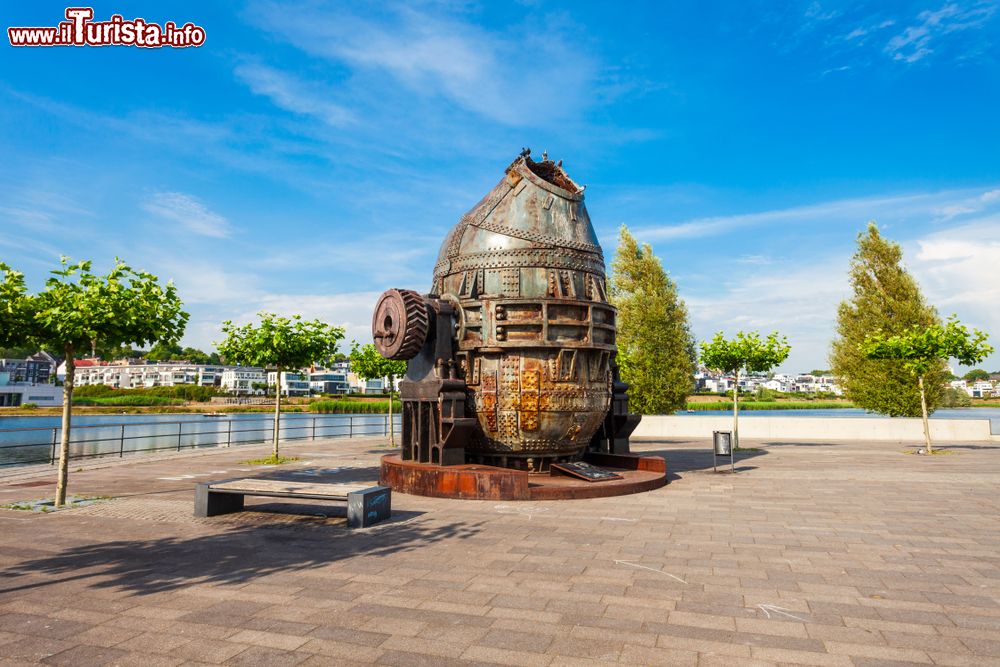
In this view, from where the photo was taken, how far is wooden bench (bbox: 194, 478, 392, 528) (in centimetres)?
855

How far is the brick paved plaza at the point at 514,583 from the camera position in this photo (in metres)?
4.35

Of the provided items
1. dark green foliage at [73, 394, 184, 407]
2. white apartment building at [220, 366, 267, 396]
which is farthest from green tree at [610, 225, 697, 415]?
white apartment building at [220, 366, 267, 396]

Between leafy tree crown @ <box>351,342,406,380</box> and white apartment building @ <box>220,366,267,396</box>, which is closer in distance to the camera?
leafy tree crown @ <box>351,342,406,380</box>

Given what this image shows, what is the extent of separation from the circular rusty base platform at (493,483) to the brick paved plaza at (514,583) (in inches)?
15.7

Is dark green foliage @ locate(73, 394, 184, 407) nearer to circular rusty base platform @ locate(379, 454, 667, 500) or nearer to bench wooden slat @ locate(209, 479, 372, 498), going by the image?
circular rusty base platform @ locate(379, 454, 667, 500)

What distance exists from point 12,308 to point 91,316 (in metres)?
1.14

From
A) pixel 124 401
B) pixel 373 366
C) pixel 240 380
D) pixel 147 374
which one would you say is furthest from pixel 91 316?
pixel 147 374

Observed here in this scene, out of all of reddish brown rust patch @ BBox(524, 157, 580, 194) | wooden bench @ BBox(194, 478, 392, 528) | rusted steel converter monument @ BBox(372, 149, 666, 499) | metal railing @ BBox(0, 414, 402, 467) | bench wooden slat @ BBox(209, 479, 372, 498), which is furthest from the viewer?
metal railing @ BBox(0, 414, 402, 467)

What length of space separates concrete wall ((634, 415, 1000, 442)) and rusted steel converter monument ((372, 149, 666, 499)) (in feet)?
51.1

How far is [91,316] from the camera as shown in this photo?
10.2 m

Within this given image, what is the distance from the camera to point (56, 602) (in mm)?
5281

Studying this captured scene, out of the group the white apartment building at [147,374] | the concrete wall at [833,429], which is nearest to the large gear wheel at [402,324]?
the concrete wall at [833,429]

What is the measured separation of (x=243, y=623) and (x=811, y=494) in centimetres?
1035

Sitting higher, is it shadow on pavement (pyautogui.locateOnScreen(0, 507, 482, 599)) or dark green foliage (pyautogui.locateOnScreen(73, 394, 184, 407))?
dark green foliage (pyautogui.locateOnScreen(73, 394, 184, 407))
